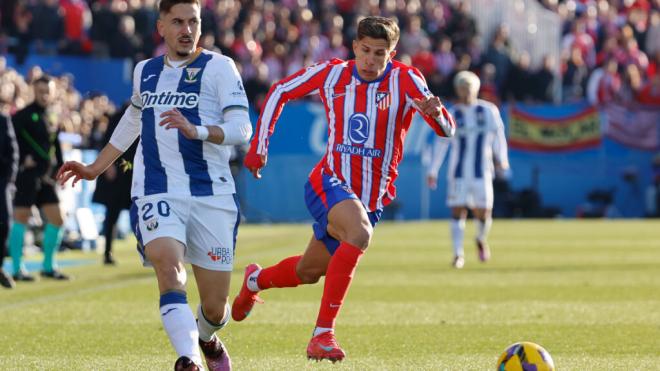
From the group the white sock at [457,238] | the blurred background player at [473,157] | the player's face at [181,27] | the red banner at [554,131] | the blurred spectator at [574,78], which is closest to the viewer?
the player's face at [181,27]

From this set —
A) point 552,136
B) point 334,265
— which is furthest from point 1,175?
point 552,136

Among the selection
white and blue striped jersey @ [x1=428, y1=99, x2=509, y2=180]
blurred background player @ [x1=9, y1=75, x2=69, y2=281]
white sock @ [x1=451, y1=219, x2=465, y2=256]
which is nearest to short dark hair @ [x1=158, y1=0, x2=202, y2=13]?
blurred background player @ [x1=9, y1=75, x2=69, y2=281]

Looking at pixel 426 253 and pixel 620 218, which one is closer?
pixel 426 253

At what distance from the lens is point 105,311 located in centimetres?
1120

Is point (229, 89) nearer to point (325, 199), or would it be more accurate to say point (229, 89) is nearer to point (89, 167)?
point (89, 167)

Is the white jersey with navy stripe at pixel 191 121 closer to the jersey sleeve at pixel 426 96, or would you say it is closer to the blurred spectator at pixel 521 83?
the jersey sleeve at pixel 426 96

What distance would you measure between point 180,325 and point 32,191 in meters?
8.40

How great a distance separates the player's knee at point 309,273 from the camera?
9047 millimetres

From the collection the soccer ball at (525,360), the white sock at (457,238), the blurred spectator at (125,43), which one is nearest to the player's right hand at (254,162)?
the soccer ball at (525,360)

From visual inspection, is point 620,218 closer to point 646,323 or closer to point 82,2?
point 82,2

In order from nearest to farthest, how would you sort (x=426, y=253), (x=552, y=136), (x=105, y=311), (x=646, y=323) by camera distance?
(x=646, y=323), (x=105, y=311), (x=426, y=253), (x=552, y=136)

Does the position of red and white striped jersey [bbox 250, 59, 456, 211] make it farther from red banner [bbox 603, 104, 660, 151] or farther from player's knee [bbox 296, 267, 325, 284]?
red banner [bbox 603, 104, 660, 151]

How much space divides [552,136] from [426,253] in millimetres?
12197

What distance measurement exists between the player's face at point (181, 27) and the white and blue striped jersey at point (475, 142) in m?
10.1
